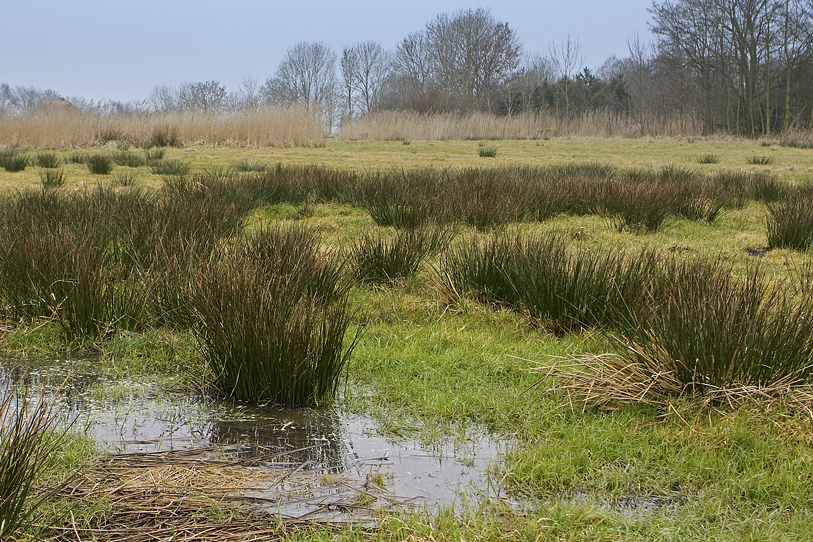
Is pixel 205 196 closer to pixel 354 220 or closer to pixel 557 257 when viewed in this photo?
pixel 354 220

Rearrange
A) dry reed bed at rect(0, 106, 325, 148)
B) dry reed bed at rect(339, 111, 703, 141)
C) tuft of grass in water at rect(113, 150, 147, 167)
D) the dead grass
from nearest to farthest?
the dead grass < tuft of grass in water at rect(113, 150, 147, 167) < dry reed bed at rect(0, 106, 325, 148) < dry reed bed at rect(339, 111, 703, 141)

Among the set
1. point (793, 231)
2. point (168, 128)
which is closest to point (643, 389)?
point (793, 231)

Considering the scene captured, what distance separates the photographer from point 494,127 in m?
28.6

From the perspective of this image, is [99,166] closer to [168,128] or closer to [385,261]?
[168,128]

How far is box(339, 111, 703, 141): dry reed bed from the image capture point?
26.7 metres

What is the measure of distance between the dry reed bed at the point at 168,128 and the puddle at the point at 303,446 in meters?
17.8

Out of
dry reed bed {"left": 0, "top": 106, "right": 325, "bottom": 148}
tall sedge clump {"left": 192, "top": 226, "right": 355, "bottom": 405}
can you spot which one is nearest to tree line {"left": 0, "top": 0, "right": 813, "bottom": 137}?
dry reed bed {"left": 0, "top": 106, "right": 325, "bottom": 148}

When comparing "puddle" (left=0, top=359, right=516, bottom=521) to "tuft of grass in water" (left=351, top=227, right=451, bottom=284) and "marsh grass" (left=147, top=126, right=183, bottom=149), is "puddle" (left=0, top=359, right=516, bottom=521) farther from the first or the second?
"marsh grass" (left=147, top=126, right=183, bottom=149)

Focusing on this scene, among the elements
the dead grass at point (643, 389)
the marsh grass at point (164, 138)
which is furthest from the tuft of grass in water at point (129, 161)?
the dead grass at point (643, 389)

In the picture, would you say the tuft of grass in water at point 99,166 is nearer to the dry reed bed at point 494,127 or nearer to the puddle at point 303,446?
the puddle at point 303,446

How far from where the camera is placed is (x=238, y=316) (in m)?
3.07

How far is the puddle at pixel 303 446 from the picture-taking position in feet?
7.20

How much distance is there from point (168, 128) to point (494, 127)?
13986mm

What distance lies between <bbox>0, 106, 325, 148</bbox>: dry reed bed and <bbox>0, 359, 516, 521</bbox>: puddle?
17.8m
